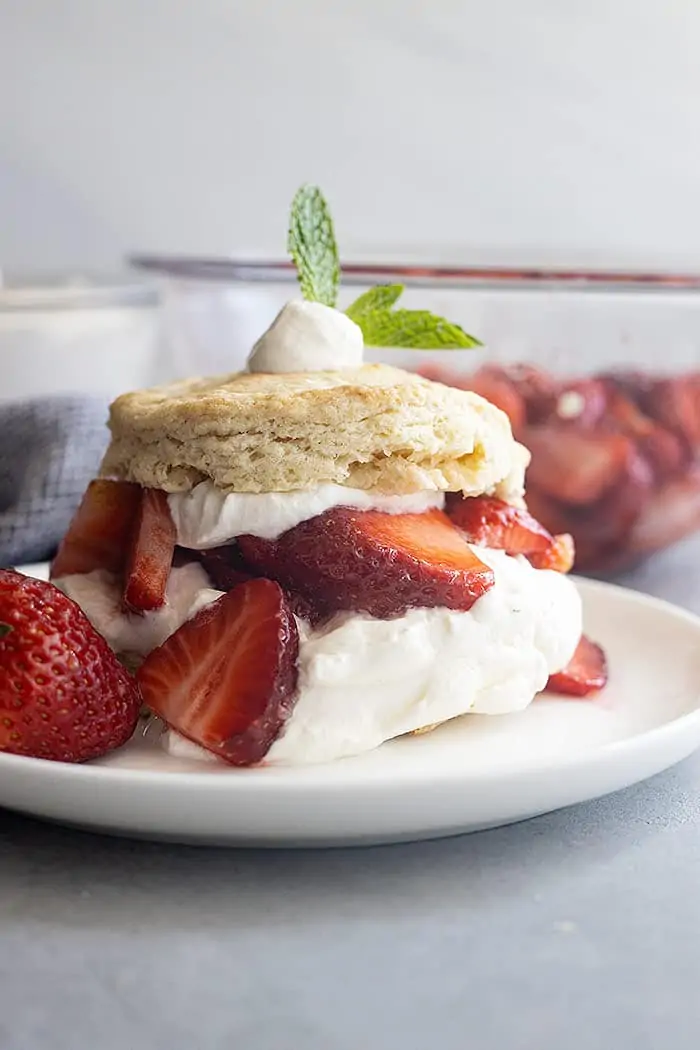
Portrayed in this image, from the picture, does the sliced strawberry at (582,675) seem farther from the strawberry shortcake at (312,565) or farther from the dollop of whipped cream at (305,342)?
the dollop of whipped cream at (305,342)

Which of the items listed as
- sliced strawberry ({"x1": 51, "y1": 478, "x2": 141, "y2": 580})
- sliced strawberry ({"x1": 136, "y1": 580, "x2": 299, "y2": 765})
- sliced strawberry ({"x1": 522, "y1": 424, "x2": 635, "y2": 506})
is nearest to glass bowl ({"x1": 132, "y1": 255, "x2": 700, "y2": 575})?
sliced strawberry ({"x1": 522, "y1": 424, "x2": 635, "y2": 506})

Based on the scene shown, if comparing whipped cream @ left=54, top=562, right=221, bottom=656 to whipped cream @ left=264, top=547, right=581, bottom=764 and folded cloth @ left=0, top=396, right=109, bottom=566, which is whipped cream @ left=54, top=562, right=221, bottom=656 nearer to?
whipped cream @ left=264, top=547, right=581, bottom=764

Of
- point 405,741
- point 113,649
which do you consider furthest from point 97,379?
point 405,741

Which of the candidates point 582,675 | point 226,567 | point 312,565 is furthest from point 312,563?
point 582,675

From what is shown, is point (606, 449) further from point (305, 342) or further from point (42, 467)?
point (42, 467)

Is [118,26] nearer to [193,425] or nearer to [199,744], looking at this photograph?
[193,425]

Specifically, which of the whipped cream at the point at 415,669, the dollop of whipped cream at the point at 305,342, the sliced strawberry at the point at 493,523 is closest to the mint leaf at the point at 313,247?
the dollop of whipped cream at the point at 305,342
